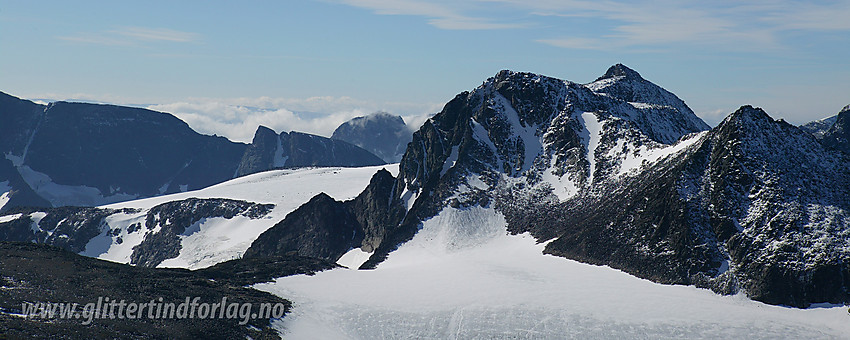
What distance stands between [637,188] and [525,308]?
3462 cm

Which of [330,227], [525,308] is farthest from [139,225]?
[525,308]

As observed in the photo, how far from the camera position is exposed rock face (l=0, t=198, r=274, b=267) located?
164 metres

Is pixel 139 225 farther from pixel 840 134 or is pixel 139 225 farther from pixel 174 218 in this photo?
pixel 840 134

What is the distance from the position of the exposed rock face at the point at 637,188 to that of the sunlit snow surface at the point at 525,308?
4.13 meters

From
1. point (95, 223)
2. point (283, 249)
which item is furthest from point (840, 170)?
point (95, 223)

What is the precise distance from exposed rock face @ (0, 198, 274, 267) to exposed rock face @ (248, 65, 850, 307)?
114 feet

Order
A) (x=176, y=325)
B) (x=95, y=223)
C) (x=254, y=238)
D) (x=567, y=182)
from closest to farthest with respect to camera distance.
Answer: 1. (x=176, y=325)
2. (x=567, y=182)
3. (x=254, y=238)
4. (x=95, y=223)

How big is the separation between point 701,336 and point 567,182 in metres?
54.7

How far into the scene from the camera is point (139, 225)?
566ft

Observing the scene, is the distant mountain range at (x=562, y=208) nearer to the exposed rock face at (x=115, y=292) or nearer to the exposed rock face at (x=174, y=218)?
the exposed rock face at (x=174, y=218)

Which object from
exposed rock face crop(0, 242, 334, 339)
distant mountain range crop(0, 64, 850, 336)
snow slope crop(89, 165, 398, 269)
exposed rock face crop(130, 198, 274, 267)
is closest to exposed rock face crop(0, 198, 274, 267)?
exposed rock face crop(130, 198, 274, 267)

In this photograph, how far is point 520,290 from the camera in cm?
7981

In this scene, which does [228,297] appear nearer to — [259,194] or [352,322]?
[352,322]

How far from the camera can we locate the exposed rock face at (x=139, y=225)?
6452 inches
